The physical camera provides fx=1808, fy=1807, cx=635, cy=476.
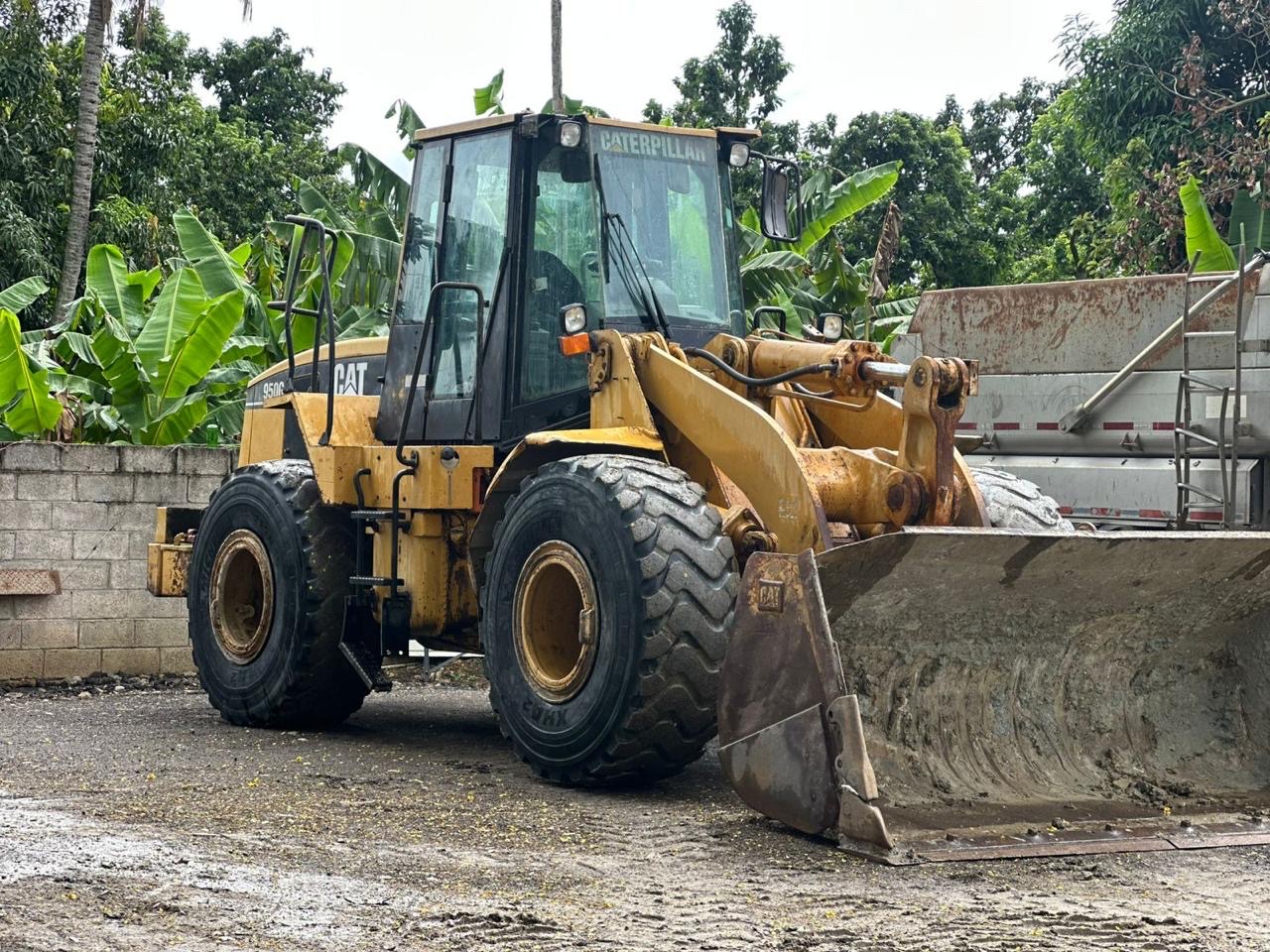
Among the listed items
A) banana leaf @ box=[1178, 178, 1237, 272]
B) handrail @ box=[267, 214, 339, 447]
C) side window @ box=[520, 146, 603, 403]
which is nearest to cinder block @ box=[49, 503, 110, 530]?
handrail @ box=[267, 214, 339, 447]

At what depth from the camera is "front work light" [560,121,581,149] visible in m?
8.06

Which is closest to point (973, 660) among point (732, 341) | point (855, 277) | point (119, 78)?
point (732, 341)

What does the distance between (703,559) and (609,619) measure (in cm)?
44

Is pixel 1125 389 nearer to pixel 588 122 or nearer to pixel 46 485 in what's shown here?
pixel 588 122

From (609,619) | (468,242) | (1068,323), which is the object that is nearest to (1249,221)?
(1068,323)

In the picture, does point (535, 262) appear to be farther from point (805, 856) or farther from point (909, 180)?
point (909, 180)

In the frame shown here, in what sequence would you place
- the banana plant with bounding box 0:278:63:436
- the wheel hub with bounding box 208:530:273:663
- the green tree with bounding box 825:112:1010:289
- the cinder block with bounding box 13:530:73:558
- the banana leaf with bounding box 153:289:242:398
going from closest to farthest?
the wheel hub with bounding box 208:530:273:663, the cinder block with bounding box 13:530:73:558, the banana plant with bounding box 0:278:63:436, the banana leaf with bounding box 153:289:242:398, the green tree with bounding box 825:112:1010:289

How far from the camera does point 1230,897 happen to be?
17.8 ft

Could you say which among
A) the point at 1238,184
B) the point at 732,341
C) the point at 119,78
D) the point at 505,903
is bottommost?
the point at 505,903

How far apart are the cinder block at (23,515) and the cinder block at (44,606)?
0.46 m

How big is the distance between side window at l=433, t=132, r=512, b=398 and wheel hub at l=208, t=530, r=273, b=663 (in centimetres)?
151

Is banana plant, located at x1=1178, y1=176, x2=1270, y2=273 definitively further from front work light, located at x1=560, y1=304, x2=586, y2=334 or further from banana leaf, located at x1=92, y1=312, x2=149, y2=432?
banana leaf, located at x1=92, y1=312, x2=149, y2=432

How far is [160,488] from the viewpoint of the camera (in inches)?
486

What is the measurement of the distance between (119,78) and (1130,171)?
14927mm
